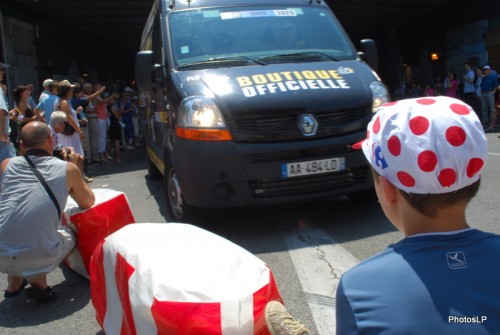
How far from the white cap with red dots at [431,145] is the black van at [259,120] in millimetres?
3003

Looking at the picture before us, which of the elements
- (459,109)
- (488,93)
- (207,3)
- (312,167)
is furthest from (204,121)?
(488,93)

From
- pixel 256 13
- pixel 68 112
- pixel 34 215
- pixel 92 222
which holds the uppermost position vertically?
pixel 256 13

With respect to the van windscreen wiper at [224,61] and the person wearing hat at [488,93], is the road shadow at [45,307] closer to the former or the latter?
the van windscreen wiper at [224,61]

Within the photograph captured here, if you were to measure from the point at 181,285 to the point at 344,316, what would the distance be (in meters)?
1.04

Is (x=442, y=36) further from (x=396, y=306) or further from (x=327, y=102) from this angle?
(x=396, y=306)

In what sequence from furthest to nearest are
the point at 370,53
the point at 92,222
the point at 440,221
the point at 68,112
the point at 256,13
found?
the point at 68,112
the point at 370,53
the point at 256,13
the point at 92,222
the point at 440,221

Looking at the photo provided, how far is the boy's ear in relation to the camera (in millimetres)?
1202

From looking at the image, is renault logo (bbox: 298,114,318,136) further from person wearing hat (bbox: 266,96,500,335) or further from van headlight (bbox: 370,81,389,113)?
person wearing hat (bbox: 266,96,500,335)

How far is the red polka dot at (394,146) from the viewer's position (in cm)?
111

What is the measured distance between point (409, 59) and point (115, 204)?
2466 centimetres

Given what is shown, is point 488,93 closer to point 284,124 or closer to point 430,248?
point 284,124

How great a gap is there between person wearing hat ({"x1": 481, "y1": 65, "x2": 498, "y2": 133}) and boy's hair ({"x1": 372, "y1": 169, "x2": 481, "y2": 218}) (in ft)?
45.6

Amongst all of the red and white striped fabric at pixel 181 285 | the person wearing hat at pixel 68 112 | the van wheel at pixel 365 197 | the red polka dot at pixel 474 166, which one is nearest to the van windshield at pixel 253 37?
the van wheel at pixel 365 197

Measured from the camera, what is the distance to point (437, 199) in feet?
3.75
